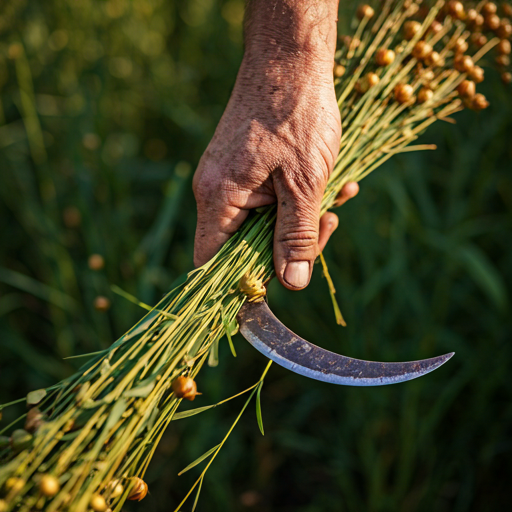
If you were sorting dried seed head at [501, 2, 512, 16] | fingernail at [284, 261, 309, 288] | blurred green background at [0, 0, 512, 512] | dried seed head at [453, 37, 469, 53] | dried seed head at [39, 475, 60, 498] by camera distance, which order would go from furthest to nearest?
blurred green background at [0, 0, 512, 512], dried seed head at [501, 2, 512, 16], dried seed head at [453, 37, 469, 53], fingernail at [284, 261, 309, 288], dried seed head at [39, 475, 60, 498]

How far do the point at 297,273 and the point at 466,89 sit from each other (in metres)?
0.51

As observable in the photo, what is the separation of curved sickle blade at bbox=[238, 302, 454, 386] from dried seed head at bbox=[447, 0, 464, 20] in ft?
2.19

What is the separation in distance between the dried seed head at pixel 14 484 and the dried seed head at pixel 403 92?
0.83 metres

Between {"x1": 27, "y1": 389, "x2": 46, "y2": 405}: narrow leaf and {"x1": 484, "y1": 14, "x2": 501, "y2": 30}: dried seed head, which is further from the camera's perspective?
{"x1": 484, "y1": 14, "x2": 501, "y2": 30}: dried seed head

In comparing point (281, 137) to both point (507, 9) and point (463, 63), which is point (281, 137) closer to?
point (463, 63)

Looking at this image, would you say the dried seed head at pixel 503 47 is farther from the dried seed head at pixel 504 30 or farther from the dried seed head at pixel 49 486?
the dried seed head at pixel 49 486

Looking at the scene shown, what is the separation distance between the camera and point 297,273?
2.31 feet

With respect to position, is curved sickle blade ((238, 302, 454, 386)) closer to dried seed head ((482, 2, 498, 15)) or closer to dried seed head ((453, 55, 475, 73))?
dried seed head ((453, 55, 475, 73))

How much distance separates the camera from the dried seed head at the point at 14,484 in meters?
0.44

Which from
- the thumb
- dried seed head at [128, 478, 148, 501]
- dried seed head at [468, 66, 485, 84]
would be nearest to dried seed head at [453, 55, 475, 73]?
dried seed head at [468, 66, 485, 84]

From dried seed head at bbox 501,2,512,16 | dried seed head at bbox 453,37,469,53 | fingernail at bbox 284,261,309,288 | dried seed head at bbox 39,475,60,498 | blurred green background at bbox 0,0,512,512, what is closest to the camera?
dried seed head at bbox 39,475,60,498

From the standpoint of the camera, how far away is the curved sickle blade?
1.95 ft

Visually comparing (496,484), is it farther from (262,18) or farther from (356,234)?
(262,18)

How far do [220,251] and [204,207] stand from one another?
0.31 feet
